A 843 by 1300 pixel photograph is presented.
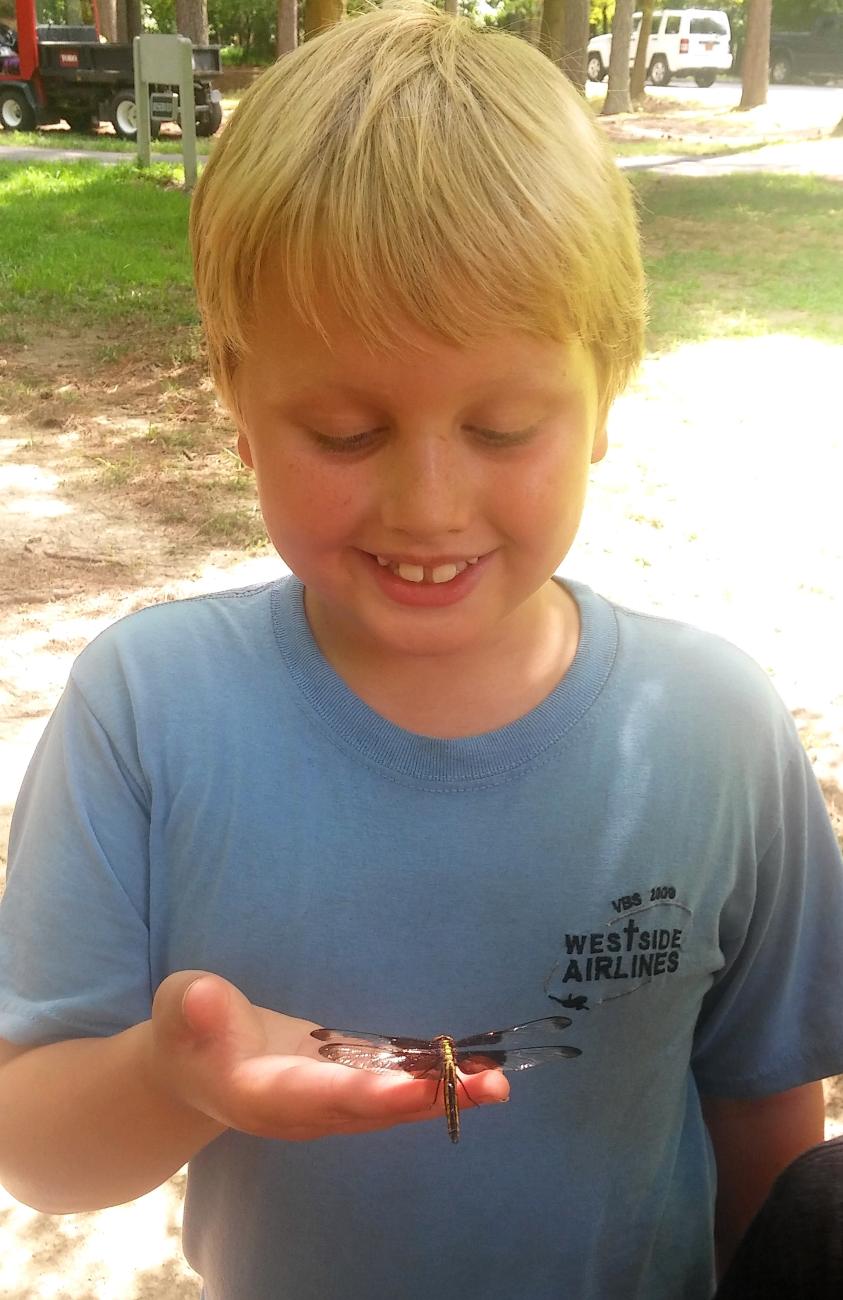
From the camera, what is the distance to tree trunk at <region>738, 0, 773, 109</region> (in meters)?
22.5

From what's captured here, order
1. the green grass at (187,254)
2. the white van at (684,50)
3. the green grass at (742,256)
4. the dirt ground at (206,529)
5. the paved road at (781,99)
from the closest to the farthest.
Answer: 1. the dirt ground at (206,529)
2. the green grass at (187,254)
3. the green grass at (742,256)
4. the paved road at (781,99)
5. the white van at (684,50)

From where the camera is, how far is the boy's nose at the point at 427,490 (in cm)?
121

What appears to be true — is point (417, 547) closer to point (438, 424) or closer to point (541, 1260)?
point (438, 424)

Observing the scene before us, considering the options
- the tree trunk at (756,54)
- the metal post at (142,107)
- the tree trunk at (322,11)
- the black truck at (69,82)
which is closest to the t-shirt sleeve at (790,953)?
the tree trunk at (322,11)

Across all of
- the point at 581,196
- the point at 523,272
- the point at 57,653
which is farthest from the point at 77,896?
the point at 57,653

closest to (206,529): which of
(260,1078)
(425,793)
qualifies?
(425,793)

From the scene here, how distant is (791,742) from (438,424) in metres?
0.61

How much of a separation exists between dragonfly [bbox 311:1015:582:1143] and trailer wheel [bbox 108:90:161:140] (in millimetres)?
19757

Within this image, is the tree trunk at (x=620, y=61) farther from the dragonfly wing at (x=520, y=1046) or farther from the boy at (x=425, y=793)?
the dragonfly wing at (x=520, y=1046)

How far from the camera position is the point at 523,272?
1196 mm

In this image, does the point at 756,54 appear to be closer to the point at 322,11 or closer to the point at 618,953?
the point at 322,11

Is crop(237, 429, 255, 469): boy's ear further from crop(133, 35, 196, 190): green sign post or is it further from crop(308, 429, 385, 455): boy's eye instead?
crop(133, 35, 196, 190): green sign post

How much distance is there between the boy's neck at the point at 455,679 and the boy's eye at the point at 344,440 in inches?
11.2

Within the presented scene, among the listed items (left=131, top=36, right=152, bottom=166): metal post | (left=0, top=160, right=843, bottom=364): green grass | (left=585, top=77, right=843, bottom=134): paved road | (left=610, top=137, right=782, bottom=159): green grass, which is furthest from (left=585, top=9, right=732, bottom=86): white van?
(left=131, top=36, right=152, bottom=166): metal post
